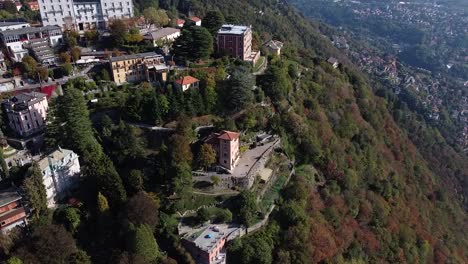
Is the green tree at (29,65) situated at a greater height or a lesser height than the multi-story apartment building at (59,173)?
greater

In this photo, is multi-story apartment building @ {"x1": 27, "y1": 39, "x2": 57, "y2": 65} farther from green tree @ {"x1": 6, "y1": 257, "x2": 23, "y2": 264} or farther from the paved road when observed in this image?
green tree @ {"x1": 6, "y1": 257, "x2": 23, "y2": 264}

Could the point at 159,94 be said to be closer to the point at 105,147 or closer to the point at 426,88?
the point at 105,147

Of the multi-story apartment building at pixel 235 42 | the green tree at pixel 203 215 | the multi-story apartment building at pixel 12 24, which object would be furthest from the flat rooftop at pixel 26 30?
the green tree at pixel 203 215

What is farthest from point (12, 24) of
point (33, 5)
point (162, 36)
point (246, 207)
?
point (246, 207)

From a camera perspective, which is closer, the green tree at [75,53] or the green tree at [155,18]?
the green tree at [75,53]

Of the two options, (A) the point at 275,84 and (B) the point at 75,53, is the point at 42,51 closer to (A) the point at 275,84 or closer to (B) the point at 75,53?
(B) the point at 75,53

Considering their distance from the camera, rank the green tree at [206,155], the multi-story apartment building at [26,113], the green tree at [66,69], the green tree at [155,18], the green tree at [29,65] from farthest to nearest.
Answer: the green tree at [155,18] → the green tree at [66,69] → the green tree at [29,65] → the multi-story apartment building at [26,113] → the green tree at [206,155]

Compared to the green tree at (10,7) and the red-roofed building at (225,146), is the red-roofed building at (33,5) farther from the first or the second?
the red-roofed building at (225,146)
